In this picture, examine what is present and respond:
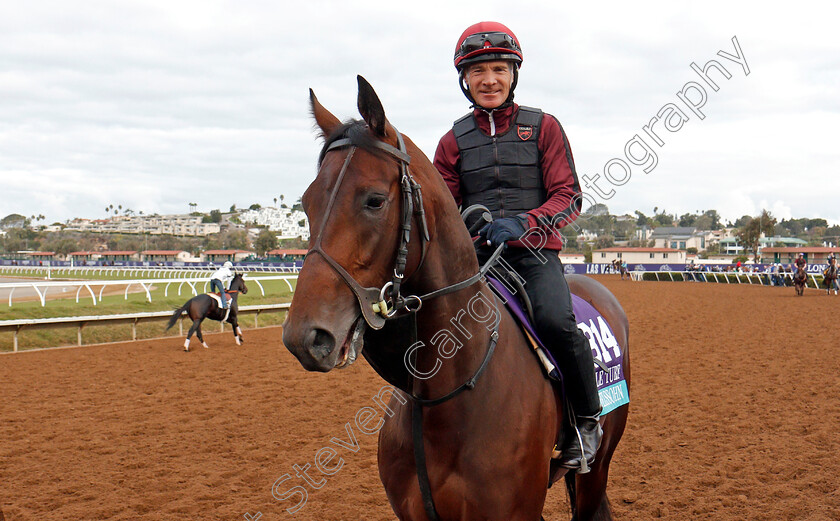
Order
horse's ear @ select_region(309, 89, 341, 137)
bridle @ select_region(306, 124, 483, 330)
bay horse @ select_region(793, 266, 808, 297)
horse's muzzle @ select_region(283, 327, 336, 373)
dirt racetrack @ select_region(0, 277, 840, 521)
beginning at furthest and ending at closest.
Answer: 1. bay horse @ select_region(793, 266, 808, 297)
2. dirt racetrack @ select_region(0, 277, 840, 521)
3. horse's ear @ select_region(309, 89, 341, 137)
4. bridle @ select_region(306, 124, 483, 330)
5. horse's muzzle @ select_region(283, 327, 336, 373)

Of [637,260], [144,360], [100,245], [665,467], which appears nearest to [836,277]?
[665,467]

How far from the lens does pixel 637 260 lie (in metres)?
70.1

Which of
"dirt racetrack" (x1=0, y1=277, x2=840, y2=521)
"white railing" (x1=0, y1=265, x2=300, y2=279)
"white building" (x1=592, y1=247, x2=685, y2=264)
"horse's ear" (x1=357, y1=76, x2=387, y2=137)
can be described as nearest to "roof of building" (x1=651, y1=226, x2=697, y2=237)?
"white building" (x1=592, y1=247, x2=685, y2=264)

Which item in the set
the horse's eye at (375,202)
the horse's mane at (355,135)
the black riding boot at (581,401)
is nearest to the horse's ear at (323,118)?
the horse's mane at (355,135)

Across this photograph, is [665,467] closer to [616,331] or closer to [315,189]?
[616,331]

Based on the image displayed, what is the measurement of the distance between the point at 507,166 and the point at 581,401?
1182mm

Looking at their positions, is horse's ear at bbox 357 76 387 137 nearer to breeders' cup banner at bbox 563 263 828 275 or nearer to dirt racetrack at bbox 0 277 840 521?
dirt racetrack at bbox 0 277 840 521

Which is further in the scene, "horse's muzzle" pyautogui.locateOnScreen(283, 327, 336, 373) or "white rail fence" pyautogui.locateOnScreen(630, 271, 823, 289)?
"white rail fence" pyautogui.locateOnScreen(630, 271, 823, 289)

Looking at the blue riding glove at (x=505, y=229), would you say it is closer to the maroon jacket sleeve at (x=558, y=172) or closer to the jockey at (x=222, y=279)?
the maroon jacket sleeve at (x=558, y=172)

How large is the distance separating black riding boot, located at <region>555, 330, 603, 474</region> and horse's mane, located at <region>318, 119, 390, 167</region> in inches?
53.8

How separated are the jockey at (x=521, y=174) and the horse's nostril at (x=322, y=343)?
1.20m

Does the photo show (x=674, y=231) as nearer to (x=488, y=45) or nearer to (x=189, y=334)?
(x=189, y=334)

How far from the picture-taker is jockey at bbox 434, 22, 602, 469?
2684 mm

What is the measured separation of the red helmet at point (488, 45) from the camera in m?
2.71
